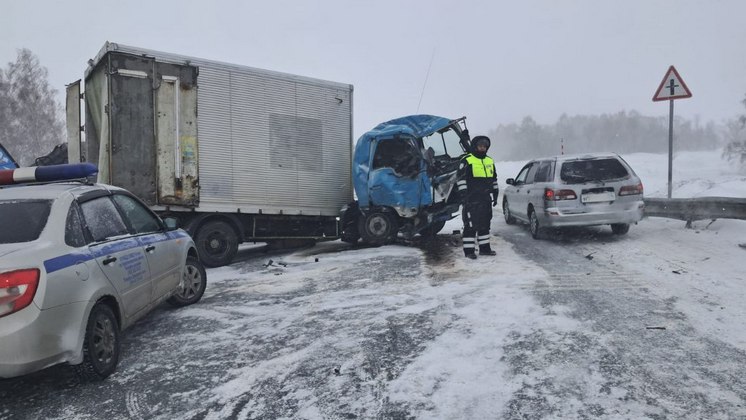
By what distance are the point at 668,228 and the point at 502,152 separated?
7415 cm

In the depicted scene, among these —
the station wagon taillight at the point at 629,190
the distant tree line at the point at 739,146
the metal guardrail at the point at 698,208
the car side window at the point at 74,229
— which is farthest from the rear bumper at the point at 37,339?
the distant tree line at the point at 739,146

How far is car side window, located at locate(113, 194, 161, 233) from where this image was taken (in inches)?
185

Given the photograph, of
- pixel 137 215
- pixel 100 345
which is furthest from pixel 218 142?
pixel 100 345

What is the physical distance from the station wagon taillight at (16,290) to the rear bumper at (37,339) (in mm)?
41

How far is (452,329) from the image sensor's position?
443 cm

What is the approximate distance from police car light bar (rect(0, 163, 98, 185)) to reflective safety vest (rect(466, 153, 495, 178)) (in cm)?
554

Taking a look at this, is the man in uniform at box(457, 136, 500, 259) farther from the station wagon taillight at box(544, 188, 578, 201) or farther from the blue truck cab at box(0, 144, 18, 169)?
the blue truck cab at box(0, 144, 18, 169)

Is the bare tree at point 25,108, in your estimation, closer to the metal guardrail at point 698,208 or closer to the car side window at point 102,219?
the car side window at point 102,219

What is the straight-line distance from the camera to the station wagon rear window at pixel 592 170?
884 centimetres

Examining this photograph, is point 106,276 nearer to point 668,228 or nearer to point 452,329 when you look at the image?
point 452,329

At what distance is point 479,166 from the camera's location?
26.5ft

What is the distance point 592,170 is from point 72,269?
8222mm

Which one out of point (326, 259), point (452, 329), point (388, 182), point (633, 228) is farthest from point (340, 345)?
point (633, 228)

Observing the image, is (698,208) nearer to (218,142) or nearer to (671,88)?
(671,88)
